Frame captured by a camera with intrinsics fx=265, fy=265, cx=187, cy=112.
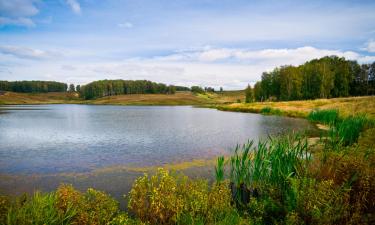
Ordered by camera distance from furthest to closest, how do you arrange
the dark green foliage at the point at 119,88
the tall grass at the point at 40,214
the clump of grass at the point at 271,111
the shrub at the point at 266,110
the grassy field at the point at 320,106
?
the dark green foliage at the point at 119,88, the shrub at the point at 266,110, the clump of grass at the point at 271,111, the grassy field at the point at 320,106, the tall grass at the point at 40,214

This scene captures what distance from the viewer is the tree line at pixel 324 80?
262 ft

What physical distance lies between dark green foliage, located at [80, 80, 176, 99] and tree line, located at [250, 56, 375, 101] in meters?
113

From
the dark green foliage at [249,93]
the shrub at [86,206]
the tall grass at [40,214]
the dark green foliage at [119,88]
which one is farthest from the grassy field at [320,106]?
the dark green foliage at [119,88]

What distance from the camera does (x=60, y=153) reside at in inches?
694

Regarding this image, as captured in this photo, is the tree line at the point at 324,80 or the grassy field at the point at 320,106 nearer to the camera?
the grassy field at the point at 320,106

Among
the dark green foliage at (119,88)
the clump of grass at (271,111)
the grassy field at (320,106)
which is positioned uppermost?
the dark green foliage at (119,88)

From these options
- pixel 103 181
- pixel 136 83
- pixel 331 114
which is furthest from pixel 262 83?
pixel 136 83

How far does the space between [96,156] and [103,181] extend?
5582mm

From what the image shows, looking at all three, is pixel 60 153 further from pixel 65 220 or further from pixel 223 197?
pixel 223 197

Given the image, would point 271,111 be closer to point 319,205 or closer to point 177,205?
point 319,205

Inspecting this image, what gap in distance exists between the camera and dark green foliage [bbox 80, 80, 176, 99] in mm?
180500

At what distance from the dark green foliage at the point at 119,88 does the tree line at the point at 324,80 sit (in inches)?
4451

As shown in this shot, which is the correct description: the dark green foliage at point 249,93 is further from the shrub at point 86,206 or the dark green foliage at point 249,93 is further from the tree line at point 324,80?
the shrub at point 86,206

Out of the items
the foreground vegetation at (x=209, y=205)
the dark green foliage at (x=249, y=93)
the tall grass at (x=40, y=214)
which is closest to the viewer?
the tall grass at (x=40, y=214)
